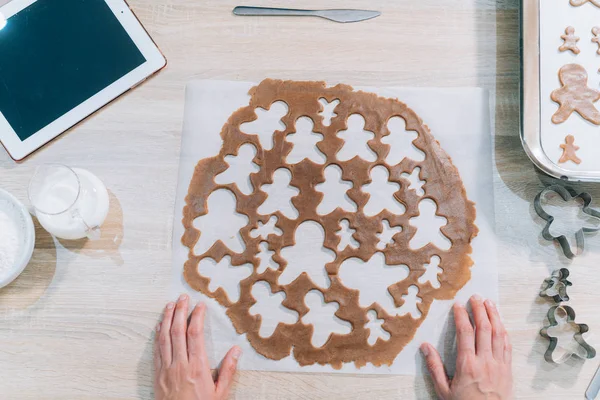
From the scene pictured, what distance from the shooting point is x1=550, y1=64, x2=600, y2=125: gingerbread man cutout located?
0.84 m

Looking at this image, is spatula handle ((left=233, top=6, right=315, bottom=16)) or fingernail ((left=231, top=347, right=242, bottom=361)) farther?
spatula handle ((left=233, top=6, right=315, bottom=16))

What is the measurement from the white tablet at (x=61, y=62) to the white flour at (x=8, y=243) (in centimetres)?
12

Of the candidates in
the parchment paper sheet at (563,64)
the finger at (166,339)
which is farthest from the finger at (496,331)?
the finger at (166,339)

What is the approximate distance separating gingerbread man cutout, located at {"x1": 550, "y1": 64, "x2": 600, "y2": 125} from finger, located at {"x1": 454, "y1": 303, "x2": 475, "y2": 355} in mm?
348

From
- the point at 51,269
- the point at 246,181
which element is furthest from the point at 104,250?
the point at 246,181

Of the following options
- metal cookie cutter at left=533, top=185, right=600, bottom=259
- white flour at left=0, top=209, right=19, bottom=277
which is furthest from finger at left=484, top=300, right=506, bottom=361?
white flour at left=0, top=209, right=19, bottom=277

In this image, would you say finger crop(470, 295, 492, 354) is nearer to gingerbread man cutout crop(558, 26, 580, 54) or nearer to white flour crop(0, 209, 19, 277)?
gingerbread man cutout crop(558, 26, 580, 54)

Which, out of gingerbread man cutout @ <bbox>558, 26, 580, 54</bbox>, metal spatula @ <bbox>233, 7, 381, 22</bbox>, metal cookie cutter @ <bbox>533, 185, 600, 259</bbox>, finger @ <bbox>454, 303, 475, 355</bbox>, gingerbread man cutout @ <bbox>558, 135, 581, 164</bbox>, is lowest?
finger @ <bbox>454, 303, 475, 355</bbox>

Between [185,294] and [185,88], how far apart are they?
1.16ft

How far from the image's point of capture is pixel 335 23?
92cm

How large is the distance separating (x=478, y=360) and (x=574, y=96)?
0.45m

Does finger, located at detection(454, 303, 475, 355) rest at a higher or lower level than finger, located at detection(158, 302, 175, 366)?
lower

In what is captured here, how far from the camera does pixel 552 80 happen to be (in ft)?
2.78

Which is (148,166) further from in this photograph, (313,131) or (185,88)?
(313,131)
